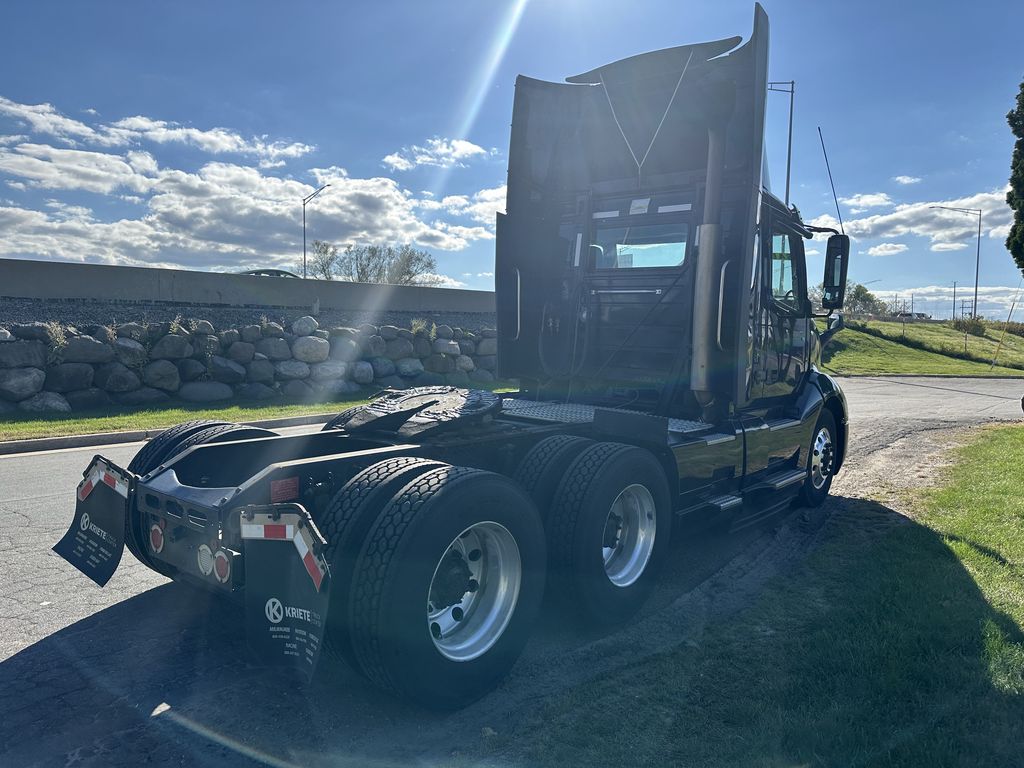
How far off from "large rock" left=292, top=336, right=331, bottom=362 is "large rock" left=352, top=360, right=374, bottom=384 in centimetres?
75

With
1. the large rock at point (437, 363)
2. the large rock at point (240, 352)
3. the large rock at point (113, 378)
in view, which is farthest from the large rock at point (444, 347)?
the large rock at point (113, 378)

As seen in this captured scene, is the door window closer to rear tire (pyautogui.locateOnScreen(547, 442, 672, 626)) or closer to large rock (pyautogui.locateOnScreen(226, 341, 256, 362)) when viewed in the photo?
rear tire (pyautogui.locateOnScreen(547, 442, 672, 626))

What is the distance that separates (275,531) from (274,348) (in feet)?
43.1

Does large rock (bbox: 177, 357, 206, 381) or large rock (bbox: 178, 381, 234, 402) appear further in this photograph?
large rock (bbox: 177, 357, 206, 381)

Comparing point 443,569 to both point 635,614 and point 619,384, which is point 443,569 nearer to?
point 635,614

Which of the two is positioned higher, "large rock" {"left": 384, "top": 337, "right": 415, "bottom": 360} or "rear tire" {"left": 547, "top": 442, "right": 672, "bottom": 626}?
"large rock" {"left": 384, "top": 337, "right": 415, "bottom": 360}

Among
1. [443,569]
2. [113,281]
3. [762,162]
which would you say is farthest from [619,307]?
[113,281]

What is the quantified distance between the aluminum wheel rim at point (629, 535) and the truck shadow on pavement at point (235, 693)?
286 mm

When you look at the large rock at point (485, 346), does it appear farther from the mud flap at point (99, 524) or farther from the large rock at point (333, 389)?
the mud flap at point (99, 524)

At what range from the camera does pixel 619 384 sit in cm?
620

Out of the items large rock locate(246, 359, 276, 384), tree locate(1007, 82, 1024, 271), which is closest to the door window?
large rock locate(246, 359, 276, 384)

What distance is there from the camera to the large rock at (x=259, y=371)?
1494cm

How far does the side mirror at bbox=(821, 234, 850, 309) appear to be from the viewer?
647 cm

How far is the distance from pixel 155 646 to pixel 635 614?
2.63 metres
